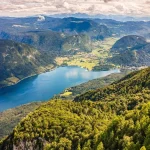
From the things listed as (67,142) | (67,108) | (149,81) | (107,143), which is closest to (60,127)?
(67,142)

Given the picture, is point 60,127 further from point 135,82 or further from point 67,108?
point 135,82

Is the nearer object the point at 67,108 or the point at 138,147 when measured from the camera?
the point at 138,147

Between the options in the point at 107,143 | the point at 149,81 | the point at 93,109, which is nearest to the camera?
the point at 107,143

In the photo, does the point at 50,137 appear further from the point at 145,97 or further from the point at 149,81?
the point at 149,81

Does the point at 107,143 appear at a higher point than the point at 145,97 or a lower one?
higher

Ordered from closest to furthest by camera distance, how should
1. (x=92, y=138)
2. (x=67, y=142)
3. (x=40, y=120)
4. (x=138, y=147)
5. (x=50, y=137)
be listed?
(x=138, y=147) < (x=92, y=138) < (x=67, y=142) < (x=50, y=137) < (x=40, y=120)

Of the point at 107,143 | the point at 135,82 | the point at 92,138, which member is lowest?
the point at 135,82
